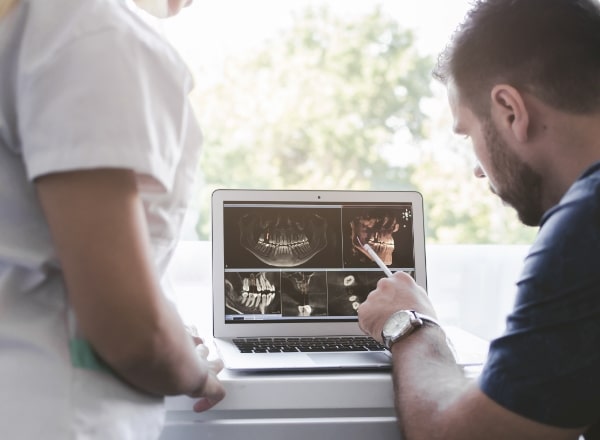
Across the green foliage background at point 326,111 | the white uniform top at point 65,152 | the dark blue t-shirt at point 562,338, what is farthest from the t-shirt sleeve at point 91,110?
the green foliage background at point 326,111

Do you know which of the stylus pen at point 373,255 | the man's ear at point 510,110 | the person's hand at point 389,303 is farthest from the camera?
the stylus pen at point 373,255

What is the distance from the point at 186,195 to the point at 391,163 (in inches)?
300

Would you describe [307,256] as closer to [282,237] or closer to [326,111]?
[282,237]

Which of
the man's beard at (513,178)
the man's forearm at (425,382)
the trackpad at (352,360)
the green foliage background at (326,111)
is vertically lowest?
the green foliage background at (326,111)

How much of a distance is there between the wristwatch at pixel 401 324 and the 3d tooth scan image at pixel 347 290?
292mm

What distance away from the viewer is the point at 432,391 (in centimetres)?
99

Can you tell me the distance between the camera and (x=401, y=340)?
1.12 metres

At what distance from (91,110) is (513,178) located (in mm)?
732

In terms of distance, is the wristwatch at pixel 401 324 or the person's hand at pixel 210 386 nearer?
the person's hand at pixel 210 386

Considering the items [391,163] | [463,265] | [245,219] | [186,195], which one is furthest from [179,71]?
[391,163]

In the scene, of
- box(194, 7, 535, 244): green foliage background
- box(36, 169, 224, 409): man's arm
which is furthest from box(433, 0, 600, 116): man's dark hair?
box(194, 7, 535, 244): green foliage background

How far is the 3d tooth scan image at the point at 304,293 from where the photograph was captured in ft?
4.69

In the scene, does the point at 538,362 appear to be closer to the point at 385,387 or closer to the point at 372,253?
the point at 385,387

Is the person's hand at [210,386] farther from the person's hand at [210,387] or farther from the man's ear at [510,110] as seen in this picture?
the man's ear at [510,110]
